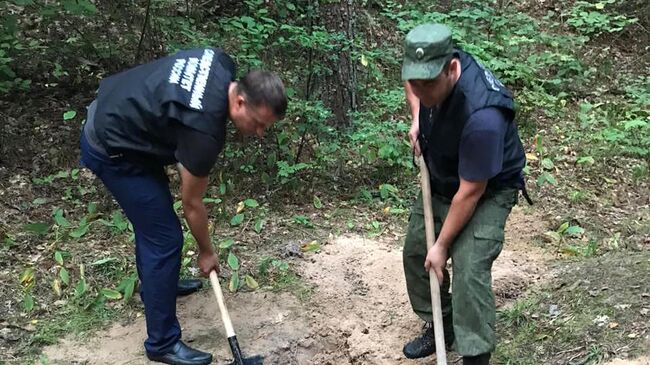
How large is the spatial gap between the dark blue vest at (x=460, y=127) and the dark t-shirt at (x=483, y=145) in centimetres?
5

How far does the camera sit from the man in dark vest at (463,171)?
2625 millimetres

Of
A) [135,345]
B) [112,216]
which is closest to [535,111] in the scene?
[112,216]

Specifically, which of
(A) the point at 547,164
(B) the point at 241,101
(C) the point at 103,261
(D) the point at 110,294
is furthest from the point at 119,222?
(A) the point at 547,164

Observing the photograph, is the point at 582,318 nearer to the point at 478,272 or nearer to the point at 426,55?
the point at 478,272

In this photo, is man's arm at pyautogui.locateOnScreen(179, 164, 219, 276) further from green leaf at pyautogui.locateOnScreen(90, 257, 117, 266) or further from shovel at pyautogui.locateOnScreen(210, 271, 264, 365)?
green leaf at pyautogui.locateOnScreen(90, 257, 117, 266)

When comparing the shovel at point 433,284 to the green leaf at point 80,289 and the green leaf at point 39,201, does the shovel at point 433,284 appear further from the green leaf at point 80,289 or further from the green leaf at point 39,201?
the green leaf at point 39,201

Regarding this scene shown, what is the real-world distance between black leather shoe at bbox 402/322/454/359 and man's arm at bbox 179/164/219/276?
1.18 meters

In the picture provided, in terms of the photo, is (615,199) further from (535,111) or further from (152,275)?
(152,275)

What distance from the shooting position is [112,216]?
15.7 feet

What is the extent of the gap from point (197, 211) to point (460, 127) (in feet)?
4.26

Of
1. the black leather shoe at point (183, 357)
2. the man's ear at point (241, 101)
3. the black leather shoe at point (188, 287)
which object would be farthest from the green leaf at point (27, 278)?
the man's ear at point (241, 101)

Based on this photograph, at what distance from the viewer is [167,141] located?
10.1 ft

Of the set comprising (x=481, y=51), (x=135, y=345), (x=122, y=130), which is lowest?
(x=135, y=345)

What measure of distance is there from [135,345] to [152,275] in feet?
1.92
